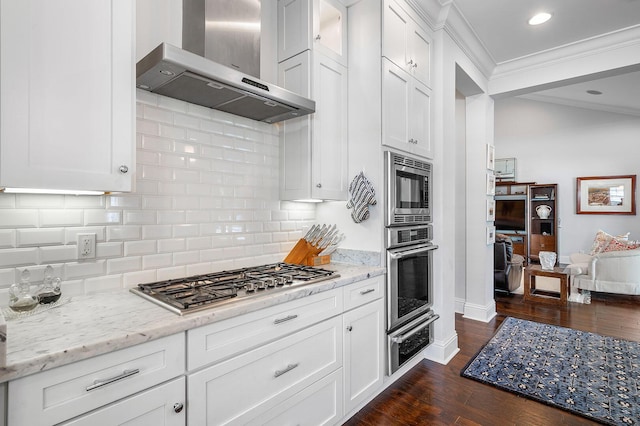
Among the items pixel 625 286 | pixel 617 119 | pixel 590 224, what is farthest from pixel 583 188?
pixel 625 286

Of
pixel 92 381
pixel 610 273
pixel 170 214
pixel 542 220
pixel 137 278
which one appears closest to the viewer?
pixel 92 381

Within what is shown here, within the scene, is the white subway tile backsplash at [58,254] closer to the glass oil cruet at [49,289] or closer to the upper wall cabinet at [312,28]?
the glass oil cruet at [49,289]

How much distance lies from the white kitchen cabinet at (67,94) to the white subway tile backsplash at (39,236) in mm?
398

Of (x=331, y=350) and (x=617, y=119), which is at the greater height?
(x=617, y=119)

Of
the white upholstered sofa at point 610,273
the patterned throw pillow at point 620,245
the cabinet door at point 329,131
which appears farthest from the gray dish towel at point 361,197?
the patterned throw pillow at point 620,245

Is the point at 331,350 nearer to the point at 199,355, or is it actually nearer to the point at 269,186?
the point at 199,355

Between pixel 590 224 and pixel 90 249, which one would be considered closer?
pixel 90 249

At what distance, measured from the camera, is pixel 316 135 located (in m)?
2.28

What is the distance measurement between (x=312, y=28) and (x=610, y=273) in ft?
18.7

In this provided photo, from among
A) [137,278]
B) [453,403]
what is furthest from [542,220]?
[137,278]

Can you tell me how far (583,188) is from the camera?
772 cm

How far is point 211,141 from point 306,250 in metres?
0.99

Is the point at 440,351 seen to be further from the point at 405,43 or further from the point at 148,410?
the point at 405,43

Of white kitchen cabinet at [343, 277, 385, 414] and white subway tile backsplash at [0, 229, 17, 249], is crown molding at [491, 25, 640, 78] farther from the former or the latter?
white subway tile backsplash at [0, 229, 17, 249]
